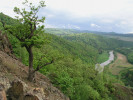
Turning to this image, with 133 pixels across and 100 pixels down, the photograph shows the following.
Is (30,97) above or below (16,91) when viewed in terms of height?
below

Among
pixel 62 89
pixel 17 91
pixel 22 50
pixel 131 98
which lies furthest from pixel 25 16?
pixel 131 98

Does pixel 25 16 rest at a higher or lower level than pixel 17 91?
higher

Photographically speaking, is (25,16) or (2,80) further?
(25,16)

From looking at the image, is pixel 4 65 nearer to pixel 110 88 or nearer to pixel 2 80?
pixel 2 80

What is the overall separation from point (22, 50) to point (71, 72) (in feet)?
65.2

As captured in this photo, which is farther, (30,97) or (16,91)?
(16,91)

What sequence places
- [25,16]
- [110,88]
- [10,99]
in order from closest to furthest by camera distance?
[10,99] → [25,16] → [110,88]

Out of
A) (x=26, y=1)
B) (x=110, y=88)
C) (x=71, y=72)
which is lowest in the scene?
(x=110, y=88)

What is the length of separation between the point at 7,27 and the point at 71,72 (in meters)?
31.1

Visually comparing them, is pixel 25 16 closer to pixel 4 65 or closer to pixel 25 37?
pixel 25 37

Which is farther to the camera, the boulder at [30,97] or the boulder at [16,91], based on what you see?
the boulder at [16,91]

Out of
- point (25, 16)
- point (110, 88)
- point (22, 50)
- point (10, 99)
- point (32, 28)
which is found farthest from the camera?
point (110, 88)

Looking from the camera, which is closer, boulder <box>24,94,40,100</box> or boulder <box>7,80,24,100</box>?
boulder <box>24,94,40,100</box>

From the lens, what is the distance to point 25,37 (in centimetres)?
1616
